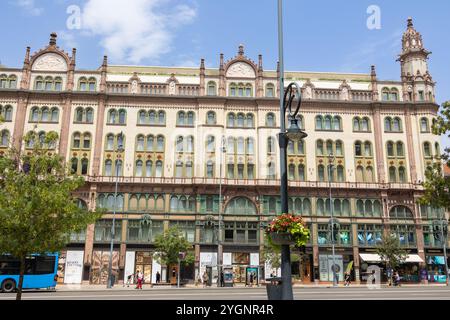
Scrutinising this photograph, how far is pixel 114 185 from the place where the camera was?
5022cm

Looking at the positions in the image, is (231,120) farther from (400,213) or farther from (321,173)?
(400,213)

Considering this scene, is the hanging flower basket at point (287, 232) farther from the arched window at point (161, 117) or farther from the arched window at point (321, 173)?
the arched window at point (161, 117)

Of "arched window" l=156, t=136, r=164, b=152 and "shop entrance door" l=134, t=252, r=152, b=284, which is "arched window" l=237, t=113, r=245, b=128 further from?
"shop entrance door" l=134, t=252, r=152, b=284

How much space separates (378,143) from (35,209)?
46.4 meters

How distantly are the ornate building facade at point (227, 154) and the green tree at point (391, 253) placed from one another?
278cm

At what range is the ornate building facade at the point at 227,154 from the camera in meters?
49.4

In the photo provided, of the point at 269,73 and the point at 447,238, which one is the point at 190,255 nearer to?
the point at 269,73

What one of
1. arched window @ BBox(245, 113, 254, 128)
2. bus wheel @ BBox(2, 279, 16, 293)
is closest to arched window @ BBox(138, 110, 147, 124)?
arched window @ BBox(245, 113, 254, 128)

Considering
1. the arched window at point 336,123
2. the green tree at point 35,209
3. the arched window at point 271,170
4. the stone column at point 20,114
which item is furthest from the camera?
the arched window at point 336,123

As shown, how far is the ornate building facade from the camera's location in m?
49.4

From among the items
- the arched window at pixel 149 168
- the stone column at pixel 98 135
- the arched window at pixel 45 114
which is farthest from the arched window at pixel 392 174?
the arched window at pixel 45 114

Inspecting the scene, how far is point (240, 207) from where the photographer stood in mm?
50875

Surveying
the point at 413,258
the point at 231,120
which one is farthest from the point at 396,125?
the point at 231,120

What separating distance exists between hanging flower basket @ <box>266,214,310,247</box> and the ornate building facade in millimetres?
38027
